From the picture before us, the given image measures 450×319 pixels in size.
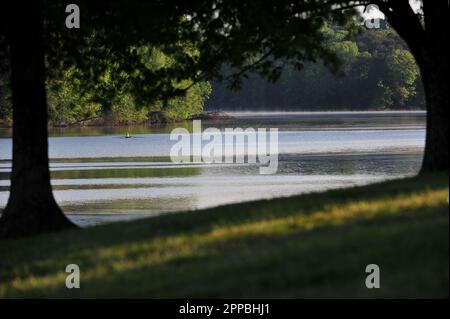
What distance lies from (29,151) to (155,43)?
355 centimetres

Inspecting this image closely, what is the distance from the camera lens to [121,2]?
720 inches

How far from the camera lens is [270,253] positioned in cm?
1216

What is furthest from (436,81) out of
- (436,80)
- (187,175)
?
(187,175)

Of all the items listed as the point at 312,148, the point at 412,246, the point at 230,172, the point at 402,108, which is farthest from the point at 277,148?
the point at 402,108

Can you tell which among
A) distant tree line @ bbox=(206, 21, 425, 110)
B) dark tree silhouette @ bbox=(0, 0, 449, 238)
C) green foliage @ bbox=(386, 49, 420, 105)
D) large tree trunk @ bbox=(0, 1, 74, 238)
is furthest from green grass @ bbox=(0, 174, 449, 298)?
green foliage @ bbox=(386, 49, 420, 105)

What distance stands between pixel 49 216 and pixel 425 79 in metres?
8.80

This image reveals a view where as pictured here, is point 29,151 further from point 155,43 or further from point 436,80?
point 436,80

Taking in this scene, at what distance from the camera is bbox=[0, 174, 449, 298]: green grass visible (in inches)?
436

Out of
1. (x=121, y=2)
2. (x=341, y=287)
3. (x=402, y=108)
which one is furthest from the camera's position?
(x=402, y=108)

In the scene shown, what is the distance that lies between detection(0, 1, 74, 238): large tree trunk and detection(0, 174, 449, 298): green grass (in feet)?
10.8

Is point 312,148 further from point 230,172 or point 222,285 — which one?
point 222,285

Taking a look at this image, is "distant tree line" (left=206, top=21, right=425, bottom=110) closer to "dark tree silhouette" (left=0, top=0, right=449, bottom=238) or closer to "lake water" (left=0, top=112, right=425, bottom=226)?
"lake water" (left=0, top=112, right=425, bottom=226)

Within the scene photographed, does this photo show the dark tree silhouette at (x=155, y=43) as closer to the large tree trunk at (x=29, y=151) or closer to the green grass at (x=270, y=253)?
the large tree trunk at (x=29, y=151)

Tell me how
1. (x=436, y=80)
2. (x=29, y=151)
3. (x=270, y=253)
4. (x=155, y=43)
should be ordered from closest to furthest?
(x=270, y=253) → (x=155, y=43) → (x=29, y=151) → (x=436, y=80)
